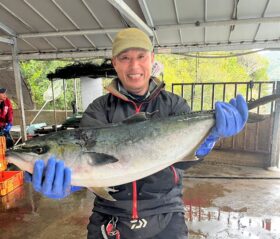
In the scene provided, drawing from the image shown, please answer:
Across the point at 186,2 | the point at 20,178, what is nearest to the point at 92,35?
the point at 186,2

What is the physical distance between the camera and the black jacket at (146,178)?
1768 millimetres

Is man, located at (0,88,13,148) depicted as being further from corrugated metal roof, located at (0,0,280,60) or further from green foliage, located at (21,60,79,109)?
green foliage, located at (21,60,79,109)

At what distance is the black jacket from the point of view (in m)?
1.77

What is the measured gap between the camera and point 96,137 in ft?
5.50

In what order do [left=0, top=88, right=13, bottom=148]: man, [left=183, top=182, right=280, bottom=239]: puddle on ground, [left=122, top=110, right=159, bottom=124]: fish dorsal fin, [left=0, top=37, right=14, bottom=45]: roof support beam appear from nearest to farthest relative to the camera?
[left=122, top=110, right=159, bottom=124]: fish dorsal fin, [left=183, top=182, right=280, bottom=239]: puddle on ground, [left=0, top=37, right=14, bottom=45]: roof support beam, [left=0, top=88, right=13, bottom=148]: man

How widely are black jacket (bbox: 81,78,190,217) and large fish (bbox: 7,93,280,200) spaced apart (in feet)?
0.50

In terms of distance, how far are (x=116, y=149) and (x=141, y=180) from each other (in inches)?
11.9

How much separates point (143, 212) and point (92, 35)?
446 cm

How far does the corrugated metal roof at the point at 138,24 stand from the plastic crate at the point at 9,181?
2490 millimetres

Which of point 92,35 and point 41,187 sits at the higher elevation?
point 92,35

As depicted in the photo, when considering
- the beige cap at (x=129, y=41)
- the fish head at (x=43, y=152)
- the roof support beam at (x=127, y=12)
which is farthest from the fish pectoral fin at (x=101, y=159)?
the roof support beam at (x=127, y=12)

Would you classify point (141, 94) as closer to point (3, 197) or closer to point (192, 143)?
point (192, 143)

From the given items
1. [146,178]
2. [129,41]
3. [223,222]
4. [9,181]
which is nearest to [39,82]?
[9,181]

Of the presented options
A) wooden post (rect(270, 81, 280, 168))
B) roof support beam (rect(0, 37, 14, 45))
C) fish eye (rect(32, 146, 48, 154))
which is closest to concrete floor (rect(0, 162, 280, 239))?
wooden post (rect(270, 81, 280, 168))
